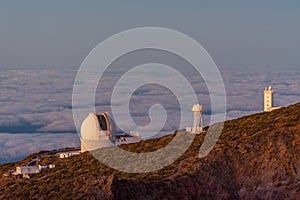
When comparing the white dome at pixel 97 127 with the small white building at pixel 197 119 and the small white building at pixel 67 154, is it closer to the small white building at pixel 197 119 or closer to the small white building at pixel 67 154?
the small white building at pixel 67 154

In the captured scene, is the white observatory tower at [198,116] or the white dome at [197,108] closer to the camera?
the white observatory tower at [198,116]

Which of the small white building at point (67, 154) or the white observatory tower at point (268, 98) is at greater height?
the white observatory tower at point (268, 98)

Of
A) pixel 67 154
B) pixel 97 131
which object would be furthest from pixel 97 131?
pixel 67 154

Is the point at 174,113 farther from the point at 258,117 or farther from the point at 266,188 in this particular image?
the point at 266,188

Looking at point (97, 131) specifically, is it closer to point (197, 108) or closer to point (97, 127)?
point (97, 127)

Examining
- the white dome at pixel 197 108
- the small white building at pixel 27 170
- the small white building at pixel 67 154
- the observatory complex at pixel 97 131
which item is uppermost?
the white dome at pixel 197 108

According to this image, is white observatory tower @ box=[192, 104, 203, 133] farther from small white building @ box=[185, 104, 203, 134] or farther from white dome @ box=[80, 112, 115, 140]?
white dome @ box=[80, 112, 115, 140]

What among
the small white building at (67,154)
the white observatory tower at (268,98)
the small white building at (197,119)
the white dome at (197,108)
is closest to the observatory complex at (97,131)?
the small white building at (67,154)

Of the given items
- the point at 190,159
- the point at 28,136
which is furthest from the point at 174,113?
the point at 190,159

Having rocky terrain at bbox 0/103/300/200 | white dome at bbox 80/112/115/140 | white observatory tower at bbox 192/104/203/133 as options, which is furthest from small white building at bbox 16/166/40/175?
white observatory tower at bbox 192/104/203/133
